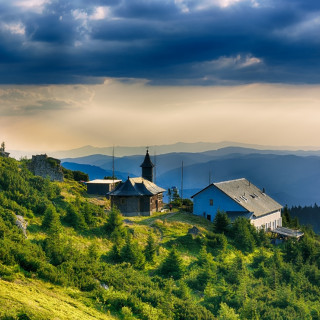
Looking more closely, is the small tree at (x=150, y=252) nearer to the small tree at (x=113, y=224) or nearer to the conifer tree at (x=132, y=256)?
the conifer tree at (x=132, y=256)

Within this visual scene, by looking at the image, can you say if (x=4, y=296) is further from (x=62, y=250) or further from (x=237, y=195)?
(x=237, y=195)

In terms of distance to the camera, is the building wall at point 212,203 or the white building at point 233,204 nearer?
the white building at point 233,204

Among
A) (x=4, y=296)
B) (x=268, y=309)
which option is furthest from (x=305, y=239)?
(x=4, y=296)

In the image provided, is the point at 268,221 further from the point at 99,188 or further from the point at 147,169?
the point at 99,188

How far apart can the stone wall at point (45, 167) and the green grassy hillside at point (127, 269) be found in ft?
52.2

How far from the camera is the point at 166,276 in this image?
31828 mm

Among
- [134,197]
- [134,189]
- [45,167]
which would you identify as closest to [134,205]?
[134,197]

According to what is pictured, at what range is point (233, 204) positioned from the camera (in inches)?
2463

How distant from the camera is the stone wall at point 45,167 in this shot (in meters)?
63.2

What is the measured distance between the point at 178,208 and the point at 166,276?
135 ft

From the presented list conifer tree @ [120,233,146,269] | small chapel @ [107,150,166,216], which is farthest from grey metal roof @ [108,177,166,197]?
conifer tree @ [120,233,146,269]

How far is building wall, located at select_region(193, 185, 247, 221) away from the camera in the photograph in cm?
6281

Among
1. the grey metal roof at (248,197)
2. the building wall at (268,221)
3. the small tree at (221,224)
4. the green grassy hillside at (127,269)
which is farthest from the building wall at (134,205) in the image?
the building wall at (268,221)

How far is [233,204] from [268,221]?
9489 millimetres
